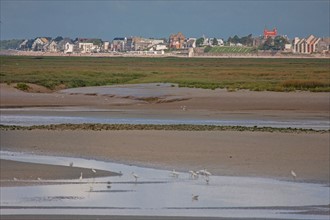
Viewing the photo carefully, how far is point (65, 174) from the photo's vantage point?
13062 millimetres

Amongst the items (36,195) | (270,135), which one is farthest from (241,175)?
(270,135)

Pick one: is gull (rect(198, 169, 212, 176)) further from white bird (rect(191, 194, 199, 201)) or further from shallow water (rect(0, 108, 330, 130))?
shallow water (rect(0, 108, 330, 130))

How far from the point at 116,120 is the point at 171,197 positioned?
1433 centimetres

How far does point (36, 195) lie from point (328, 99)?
85.5 feet

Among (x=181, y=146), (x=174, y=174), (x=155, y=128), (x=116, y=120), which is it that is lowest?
(x=116, y=120)

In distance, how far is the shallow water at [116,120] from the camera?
77.7 feet

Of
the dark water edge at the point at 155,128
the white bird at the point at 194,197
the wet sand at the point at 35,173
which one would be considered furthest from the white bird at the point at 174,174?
the dark water edge at the point at 155,128

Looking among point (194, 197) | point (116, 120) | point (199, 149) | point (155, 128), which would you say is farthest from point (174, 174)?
point (116, 120)

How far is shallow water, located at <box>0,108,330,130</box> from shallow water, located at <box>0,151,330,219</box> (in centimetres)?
1033

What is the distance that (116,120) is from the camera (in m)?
25.3

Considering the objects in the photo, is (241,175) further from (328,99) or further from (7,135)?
(328,99)

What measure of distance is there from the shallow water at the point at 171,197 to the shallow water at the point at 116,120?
407 inches

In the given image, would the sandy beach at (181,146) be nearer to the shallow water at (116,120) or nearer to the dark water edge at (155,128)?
the shallow water at (116,120)

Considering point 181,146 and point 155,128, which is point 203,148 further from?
point 155,128
